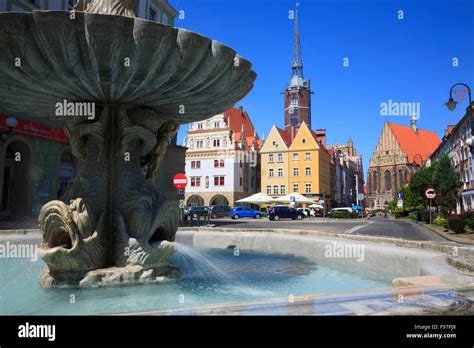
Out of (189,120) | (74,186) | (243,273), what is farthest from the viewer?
(189,120)

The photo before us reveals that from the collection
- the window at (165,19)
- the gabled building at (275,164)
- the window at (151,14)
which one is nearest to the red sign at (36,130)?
the window at (151,14)

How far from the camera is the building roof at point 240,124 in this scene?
197ft

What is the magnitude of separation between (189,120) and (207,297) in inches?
177

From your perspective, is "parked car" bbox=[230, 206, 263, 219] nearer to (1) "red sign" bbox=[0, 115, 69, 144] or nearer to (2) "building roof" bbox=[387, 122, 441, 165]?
(1) "red sign" bbox=[0, 115, 69, 144]

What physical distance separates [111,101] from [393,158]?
336ft

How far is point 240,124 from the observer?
64812 mm

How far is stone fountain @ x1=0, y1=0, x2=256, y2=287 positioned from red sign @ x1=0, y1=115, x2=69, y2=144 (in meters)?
14.2

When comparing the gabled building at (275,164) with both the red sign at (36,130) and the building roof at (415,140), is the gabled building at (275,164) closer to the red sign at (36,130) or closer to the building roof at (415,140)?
the red sign at (36,130)

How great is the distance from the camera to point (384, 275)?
6.56 metres

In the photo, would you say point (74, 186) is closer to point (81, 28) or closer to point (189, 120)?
point (81, 28)

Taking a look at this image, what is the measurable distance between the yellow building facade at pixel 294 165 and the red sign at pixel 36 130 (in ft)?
142

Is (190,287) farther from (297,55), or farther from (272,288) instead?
(297,55)
